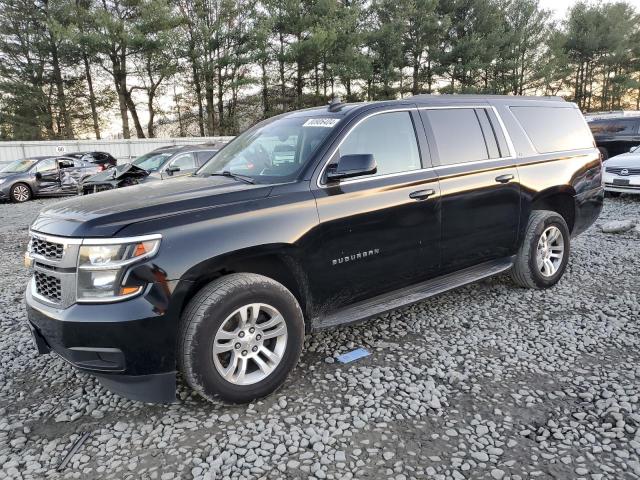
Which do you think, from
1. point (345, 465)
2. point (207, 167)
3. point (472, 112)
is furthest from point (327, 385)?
point (472, 112)

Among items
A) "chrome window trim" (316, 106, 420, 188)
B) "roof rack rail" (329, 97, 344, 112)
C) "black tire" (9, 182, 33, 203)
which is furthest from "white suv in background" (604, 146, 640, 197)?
"black tire" (9, 182, 33, 203)

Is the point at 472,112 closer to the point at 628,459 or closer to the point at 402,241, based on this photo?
the point at 402,241

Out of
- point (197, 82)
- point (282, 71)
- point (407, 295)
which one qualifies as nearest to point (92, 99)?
point (197, 82)

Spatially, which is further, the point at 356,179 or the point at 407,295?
the point at 407,295

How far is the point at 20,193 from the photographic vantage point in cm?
1464

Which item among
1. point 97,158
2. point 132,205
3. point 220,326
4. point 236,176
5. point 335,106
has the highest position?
point 335,106

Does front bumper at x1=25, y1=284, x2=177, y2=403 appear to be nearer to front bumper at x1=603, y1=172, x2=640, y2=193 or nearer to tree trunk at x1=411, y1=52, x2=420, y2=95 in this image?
front bumper at x1=603, y1=172, x2=640, y2=193

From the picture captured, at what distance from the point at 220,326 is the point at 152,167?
35.0 ft

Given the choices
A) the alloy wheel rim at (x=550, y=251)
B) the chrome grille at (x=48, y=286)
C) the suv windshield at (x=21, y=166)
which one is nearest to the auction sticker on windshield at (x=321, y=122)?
the chrome grille at (x=48, y=286)

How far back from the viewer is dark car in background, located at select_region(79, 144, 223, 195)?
1079 cm

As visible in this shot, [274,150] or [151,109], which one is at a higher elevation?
[151,109]

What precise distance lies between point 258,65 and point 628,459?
96.4ft

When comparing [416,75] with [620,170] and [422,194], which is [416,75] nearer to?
[620,170]

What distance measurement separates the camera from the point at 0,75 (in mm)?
26750
